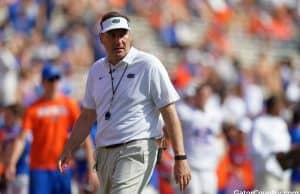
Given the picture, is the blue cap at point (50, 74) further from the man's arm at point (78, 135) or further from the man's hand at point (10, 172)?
the man's arm at point (78, 135)

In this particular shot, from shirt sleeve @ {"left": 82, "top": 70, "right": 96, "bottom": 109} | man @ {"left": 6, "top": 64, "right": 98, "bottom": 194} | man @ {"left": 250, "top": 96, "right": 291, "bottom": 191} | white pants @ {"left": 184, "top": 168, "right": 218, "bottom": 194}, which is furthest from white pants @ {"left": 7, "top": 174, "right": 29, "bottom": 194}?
shirt sleeve @ {"left": 82, "top": 70, "right": 96, "bottom": 109}

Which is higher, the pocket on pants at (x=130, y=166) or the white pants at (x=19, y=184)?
the white pants at (x=19, y=184)

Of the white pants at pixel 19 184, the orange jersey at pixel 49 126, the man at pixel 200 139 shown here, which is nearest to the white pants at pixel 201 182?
the man at pixel 200 139

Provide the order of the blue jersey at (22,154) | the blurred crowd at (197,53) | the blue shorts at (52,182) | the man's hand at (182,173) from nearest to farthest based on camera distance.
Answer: the man's hand at (182,173), the blue shorts at (52,182), the blue jersey at (22,154), the blurred crowd at (197,53)

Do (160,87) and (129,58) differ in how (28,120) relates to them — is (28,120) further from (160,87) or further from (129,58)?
Result: (160,87)

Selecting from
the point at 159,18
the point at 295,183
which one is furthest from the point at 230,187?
the point at 159,18

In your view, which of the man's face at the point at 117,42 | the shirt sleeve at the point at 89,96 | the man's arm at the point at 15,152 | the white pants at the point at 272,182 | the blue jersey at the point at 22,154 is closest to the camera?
the man's face at the point at 117,42

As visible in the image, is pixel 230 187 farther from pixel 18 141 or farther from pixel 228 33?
pixel 228 33

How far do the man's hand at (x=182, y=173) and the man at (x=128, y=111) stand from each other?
5.7 inches

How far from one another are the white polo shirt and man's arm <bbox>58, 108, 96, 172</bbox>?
1.18 ft

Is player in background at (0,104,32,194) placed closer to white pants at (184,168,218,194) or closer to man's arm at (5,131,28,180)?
man's arm at (5,131,28,180)

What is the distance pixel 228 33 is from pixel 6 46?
9.44 metres

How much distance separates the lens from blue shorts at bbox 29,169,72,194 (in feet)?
40.7

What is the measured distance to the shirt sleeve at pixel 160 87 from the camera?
8.74 m
